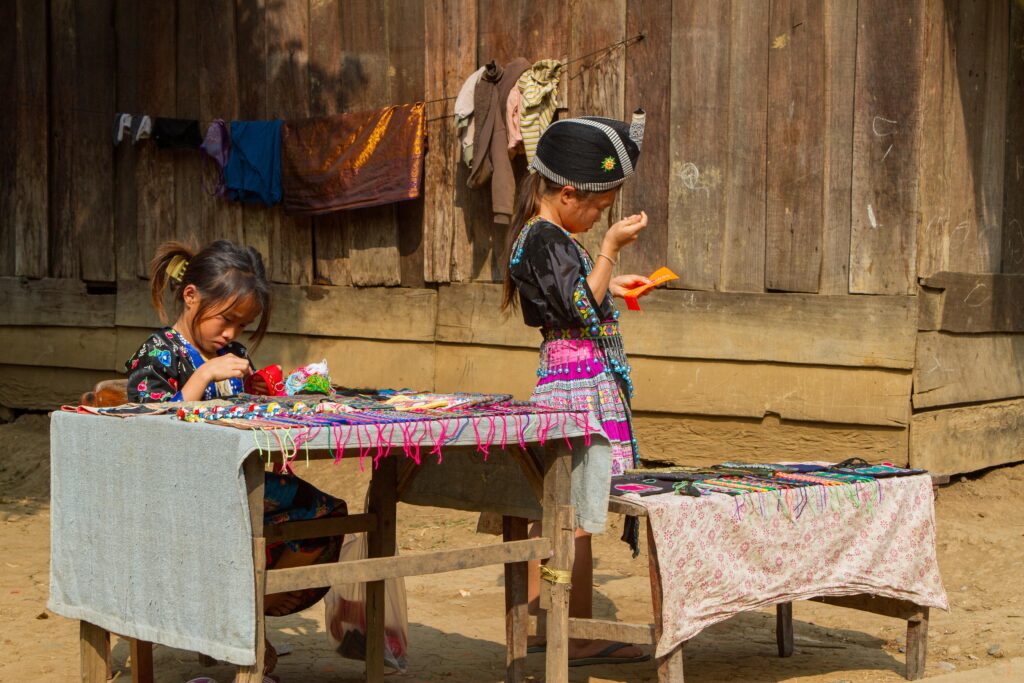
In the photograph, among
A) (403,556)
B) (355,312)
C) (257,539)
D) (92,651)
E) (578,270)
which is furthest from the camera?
(355,312)

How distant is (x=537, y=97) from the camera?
23.3 ft

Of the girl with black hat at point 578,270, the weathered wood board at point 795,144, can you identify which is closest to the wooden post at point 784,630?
the girl with black hat at point 578,270

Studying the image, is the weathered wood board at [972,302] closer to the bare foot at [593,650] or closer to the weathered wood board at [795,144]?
the weathered wood board at [795,144]

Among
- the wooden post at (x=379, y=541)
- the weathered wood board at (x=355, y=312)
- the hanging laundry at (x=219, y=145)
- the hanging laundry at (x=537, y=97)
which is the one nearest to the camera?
the wooden post at (x=379, y=541)

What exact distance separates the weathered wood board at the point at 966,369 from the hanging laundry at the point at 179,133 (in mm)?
5033

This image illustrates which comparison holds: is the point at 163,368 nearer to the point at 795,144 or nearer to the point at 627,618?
the point at 627,618

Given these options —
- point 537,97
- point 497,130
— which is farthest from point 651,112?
point 497,130

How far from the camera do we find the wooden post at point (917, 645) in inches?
175

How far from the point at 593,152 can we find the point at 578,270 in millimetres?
403

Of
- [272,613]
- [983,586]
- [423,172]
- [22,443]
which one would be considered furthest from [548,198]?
[22,443]

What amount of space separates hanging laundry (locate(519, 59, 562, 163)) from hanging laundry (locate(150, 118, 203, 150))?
2.73m

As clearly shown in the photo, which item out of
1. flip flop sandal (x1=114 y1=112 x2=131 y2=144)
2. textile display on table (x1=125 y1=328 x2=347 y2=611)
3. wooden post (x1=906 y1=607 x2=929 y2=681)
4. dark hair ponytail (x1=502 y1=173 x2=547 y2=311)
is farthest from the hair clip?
flip flop sandal (x1=114 y1=112 x2=131 y2=144)

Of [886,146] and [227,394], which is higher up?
[886,146]

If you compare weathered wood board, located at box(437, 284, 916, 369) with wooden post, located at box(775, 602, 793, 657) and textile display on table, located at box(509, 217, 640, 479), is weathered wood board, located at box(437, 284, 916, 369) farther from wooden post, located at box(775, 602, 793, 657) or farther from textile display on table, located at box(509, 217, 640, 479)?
textile display on table, located at box(509, 217, 640, 479)
